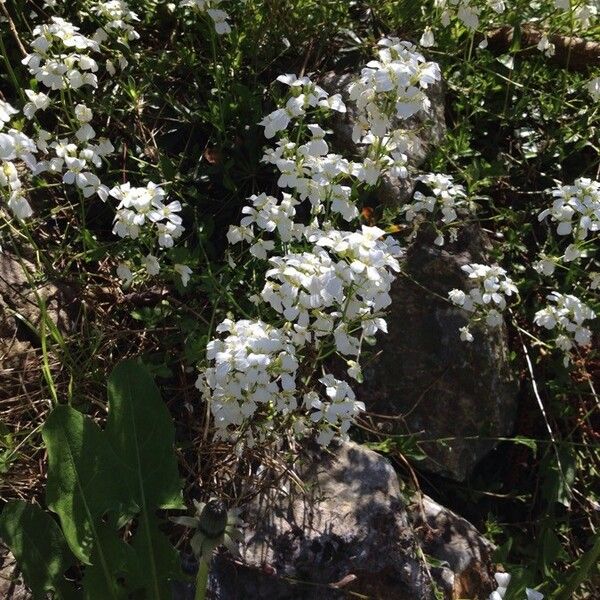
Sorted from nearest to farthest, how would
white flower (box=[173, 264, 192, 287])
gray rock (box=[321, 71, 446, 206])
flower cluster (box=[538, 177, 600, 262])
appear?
white flower (box=[173, 264, 192, 287]) → flower cluster (box=[538, 177, 600, 262]) → gray rock (box=[321, 71, 446, 206])

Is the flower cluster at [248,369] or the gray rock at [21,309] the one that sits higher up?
the flower cluster at [248,369]

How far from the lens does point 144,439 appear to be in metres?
2.28

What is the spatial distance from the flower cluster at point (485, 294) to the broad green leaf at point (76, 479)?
1.18m

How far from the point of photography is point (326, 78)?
326 cm

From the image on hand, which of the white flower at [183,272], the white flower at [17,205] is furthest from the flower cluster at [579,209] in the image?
the white flower at [17,205]

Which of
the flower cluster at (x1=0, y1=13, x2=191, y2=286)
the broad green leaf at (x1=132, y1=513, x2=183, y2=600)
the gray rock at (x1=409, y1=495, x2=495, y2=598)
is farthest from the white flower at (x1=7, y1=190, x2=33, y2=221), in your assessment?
the gray rock at (x1=409, y1=495, x2=495, y2=598)

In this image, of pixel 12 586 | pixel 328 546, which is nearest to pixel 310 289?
pixel 328 546

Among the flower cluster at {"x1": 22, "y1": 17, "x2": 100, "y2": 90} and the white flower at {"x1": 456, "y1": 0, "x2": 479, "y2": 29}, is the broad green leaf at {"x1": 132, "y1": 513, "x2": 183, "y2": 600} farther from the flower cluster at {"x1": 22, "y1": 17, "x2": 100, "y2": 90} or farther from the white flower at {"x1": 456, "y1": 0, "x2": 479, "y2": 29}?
the white flower at {"x1": 456, "y1": 0, "x2": 479, "y2": 29}

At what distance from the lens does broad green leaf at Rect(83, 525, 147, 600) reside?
2201 millimetres

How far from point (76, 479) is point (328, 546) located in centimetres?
76

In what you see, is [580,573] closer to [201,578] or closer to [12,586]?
[201,578]

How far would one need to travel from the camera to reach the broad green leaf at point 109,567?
7.22 ft

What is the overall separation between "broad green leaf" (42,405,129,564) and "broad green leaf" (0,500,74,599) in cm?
8

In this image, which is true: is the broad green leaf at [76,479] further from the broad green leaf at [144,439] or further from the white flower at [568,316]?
the white flower at [568,316]
